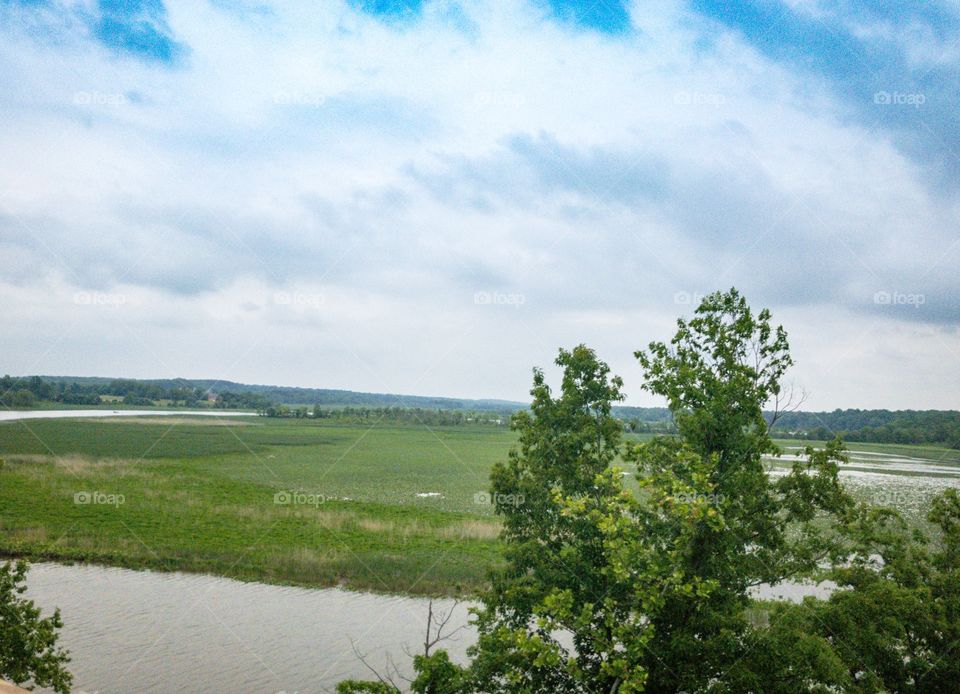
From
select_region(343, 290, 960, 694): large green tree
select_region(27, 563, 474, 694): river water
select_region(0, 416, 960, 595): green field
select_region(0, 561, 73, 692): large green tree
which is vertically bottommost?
select_region(27, 563, 474, 694): river water

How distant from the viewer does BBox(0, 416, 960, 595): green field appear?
34281 millimetres

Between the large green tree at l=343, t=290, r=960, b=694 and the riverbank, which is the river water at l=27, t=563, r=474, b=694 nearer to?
the riverbank

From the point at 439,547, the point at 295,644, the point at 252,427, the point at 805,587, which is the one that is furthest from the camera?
the point at 252,427

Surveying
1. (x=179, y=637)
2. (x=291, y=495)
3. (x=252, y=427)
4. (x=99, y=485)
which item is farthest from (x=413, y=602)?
(x=252, y=427)

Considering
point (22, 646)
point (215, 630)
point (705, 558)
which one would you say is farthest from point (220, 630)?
point (705, 558)

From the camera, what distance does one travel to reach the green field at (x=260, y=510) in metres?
34.3

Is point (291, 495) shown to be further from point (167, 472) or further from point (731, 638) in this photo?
point (731, 638)

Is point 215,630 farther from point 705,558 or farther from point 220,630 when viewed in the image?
point 705,558

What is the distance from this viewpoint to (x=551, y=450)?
17.7 m

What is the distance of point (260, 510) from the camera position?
47.0 meters

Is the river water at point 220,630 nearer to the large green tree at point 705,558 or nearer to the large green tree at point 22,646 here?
the large green tree at point 705,558

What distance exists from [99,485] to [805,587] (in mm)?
55328

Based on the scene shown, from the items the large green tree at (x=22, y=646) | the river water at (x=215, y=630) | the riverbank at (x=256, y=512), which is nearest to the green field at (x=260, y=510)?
the riverbank at (x=256, y=512)

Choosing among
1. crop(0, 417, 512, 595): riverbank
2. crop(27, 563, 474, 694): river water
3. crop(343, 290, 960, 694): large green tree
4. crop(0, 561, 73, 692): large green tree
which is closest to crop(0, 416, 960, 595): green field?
crop(0, 417, 512, 595): riverbank
